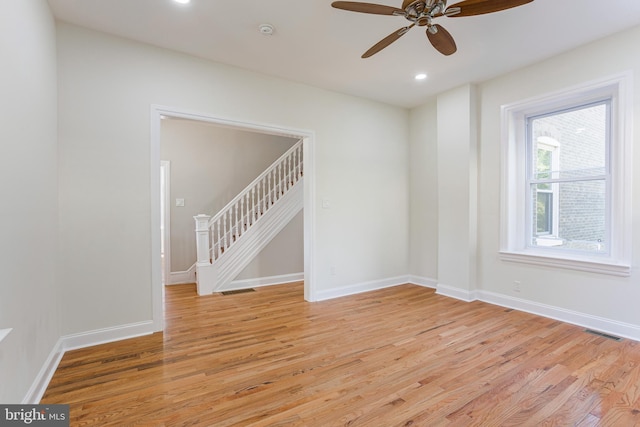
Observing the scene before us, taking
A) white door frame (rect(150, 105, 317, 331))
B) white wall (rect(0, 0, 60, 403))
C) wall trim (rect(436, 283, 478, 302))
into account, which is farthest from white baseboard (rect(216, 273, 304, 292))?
white wall (rect(0, 0, 60, 403))

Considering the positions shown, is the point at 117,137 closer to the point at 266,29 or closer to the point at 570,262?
the point at 266,29

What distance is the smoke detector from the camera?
2.72 meters

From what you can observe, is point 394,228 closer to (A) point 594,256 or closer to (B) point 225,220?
(A) point 594,256

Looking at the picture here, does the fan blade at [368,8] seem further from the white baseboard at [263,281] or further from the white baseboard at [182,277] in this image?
the white baseboard at [182,277]

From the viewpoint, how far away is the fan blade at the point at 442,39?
2.12m

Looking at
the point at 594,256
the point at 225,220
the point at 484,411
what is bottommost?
the point at 484,411

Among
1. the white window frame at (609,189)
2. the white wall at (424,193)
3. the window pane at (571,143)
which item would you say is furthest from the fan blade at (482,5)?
the white wall at (424,193)

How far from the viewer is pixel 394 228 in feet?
16.2

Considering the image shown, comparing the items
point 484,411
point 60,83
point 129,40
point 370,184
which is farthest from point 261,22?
point 484,411

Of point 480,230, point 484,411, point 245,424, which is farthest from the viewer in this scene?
point 480,230

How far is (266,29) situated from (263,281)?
139 inches

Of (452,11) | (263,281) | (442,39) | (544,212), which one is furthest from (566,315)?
(263,281)

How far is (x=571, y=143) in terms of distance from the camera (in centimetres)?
343

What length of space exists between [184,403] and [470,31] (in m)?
3.66
